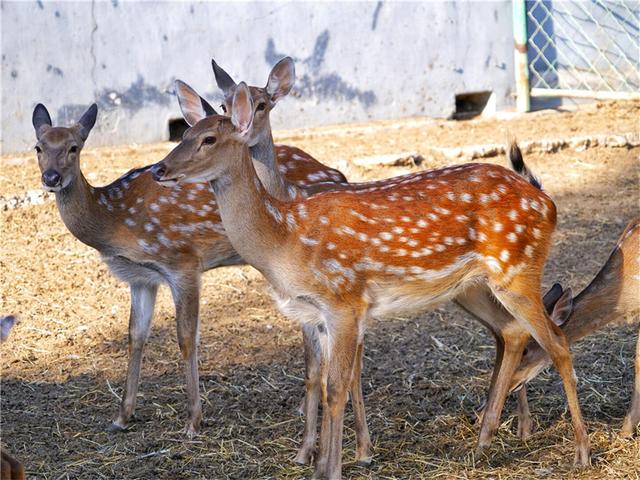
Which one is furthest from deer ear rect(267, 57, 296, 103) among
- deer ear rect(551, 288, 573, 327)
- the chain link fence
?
the chain link fence

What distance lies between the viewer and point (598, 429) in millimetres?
5344

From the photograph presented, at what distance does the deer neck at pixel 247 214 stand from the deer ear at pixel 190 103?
2.05 ft

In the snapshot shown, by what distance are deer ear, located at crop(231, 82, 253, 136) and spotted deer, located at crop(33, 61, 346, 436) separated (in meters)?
0.64

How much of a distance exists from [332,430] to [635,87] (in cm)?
746

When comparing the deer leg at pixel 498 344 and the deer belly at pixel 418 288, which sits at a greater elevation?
the deer belly at pixel 418 288

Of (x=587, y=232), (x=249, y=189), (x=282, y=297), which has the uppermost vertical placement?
(x=249, y=189)

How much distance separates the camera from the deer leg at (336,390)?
4.83 meters

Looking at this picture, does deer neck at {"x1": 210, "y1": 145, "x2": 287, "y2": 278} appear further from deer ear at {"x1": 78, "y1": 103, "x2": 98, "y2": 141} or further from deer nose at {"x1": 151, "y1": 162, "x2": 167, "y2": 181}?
deer ear at {"x1": 78, "y1": 103, "x2": 98, "y2": 141}

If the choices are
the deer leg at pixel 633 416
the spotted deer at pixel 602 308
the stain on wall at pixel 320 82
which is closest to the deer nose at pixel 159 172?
the spotted deer at pixel 602 308

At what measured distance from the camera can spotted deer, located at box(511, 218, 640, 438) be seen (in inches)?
210

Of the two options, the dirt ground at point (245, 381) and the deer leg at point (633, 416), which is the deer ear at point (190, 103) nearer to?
the dirt ground at point (245, 381)

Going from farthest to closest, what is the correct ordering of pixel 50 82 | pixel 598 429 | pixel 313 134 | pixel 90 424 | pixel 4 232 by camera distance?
pixel 313 134 < pixel 50 82 < pixel 4 232 < pixel 90 424 < pixel 598 429

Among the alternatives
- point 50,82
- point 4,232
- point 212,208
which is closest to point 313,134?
point 50,82

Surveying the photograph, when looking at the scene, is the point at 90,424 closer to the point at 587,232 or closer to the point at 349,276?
the point at 349,276
